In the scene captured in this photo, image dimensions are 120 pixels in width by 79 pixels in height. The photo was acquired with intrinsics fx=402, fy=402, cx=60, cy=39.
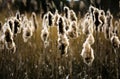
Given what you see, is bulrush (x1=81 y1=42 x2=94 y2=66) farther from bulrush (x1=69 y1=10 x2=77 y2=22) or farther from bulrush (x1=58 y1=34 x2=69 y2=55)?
bulrush (x1=69 y1=10 x2=77 y2=22)

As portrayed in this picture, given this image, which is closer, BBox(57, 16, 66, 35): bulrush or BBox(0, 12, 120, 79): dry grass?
BBox(57, 16, 66, 35): bulrush

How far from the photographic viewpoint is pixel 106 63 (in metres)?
4.32

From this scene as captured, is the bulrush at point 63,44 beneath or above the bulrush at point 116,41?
above

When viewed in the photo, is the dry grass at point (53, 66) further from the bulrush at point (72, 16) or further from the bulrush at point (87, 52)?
the bulrush at point (87, 52)

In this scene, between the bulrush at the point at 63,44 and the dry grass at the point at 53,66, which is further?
the dry grass at the point at 53,66

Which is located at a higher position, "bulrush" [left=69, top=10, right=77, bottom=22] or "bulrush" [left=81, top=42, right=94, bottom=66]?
"bulrush" [left=69, top=10, right=77, bottom=22]

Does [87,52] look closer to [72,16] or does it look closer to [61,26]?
[61,26]

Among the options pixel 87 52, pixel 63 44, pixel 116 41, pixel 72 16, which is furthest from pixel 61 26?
pixel 72 16

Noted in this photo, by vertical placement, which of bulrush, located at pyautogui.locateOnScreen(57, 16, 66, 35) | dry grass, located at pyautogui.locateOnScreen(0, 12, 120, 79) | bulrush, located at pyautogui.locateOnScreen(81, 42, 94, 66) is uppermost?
bulrush, located at pyautogui.locateOnScreen(57, 16, 66, 35)

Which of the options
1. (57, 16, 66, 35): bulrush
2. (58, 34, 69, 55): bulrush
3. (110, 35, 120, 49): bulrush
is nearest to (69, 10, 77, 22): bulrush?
(110, 35, 120, 49): bulrush

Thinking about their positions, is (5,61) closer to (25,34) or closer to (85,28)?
(25,34)

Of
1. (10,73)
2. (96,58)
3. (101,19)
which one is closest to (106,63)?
(96,58)

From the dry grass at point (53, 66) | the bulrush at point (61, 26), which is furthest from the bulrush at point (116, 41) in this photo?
the bulrush at point (61, 26)

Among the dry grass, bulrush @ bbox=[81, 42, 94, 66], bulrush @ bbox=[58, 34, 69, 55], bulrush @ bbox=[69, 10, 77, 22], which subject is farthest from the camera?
bulrush @ bbox=[69, 10, 77, 22]
